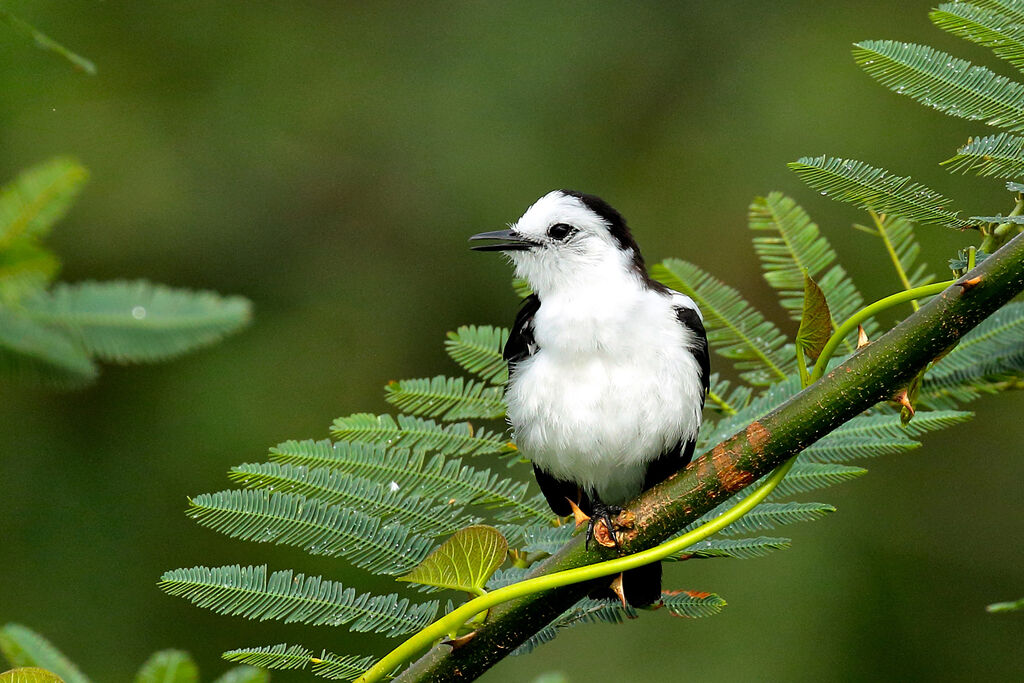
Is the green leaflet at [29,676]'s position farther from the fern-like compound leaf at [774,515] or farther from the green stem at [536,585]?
the fern-like compound leaf at [774,515]

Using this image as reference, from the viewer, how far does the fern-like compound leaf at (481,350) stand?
11.5 ft

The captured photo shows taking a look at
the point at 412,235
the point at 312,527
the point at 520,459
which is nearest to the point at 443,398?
the point at 520,459

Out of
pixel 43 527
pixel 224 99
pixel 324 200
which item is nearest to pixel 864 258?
pixel 324 200

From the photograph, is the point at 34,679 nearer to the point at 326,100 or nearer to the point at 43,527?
the point at 43,527

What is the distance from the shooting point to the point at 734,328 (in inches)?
141

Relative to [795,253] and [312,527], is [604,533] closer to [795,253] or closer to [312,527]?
[312,527]

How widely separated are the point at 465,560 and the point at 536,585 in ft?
0.56

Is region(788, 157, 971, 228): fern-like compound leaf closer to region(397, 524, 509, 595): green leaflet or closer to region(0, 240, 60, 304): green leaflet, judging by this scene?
region(397, 524, 509, 595): green leaflet

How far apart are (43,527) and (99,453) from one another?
0.57 m

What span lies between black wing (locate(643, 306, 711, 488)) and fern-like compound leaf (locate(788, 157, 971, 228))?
4.05ft

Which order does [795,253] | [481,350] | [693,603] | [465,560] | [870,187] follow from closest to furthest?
[465,560] < [870,187] < [693,603] < [795,253] < [481,350]

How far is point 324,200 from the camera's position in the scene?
7926 millimetres

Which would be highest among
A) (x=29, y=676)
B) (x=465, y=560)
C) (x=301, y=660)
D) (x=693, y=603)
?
(x=29, y=676)

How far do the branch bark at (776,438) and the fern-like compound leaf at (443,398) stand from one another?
997 millimetres
